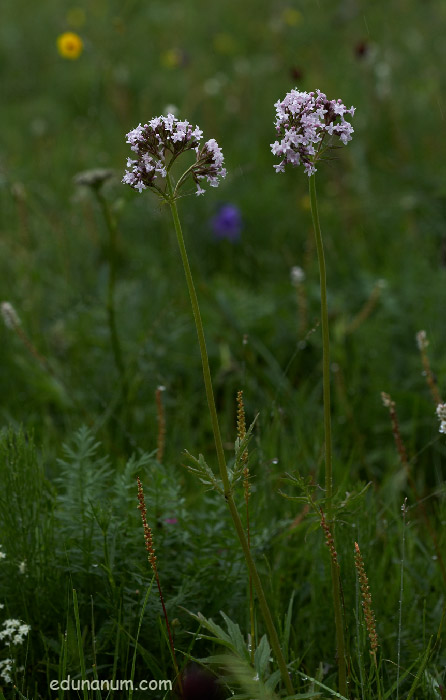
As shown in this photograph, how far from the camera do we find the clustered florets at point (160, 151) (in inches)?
51.0

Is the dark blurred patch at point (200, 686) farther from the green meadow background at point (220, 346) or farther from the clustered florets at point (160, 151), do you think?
the clustered florets at point (160, 151)

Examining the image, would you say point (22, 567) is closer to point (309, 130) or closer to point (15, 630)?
point (15, 630)

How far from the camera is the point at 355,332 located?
3.01 m

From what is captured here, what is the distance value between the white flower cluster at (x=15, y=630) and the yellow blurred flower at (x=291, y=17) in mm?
5910

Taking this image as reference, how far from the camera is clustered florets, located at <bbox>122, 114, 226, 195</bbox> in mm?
1296

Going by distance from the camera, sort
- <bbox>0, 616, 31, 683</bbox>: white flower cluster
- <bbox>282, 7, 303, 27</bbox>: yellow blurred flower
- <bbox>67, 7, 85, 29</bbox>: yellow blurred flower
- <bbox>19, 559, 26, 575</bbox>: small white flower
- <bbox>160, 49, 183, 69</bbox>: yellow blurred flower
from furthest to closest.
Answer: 1. <bbox>67, 7, 85, 29</bbox>: yellow blurred flower
2. <bbox>282, 7, 303, 27</bbox>: yellow blurred flower
3. <bbox>160, 49, 183, 69</bbox>: yellow blurred flower
4. <bbox>19, 559, 26, 575</bbox>: small white flower
5. <bbox>0, 616, 31, 683</bbox>: white flower cluster

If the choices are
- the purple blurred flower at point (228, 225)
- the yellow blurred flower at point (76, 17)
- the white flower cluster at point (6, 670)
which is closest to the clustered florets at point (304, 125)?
the white flower cluster at point (6, 670)

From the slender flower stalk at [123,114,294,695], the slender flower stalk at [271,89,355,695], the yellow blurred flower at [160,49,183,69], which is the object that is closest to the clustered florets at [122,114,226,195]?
the slender flower stalk at [123,114,294,695]

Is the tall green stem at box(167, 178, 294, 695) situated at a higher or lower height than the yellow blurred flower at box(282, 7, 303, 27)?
lower

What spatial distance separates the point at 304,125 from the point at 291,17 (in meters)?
5.96

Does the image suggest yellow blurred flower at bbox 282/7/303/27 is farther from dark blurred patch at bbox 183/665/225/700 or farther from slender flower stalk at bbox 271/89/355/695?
dark blurred patch at bbox 183/665/225/700

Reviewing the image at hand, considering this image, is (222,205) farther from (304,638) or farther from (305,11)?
(305,11)

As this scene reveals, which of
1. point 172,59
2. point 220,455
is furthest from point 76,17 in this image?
point 220,455

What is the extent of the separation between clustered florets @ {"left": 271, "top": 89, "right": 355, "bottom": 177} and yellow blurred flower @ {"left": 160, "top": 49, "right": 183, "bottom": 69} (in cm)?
407
